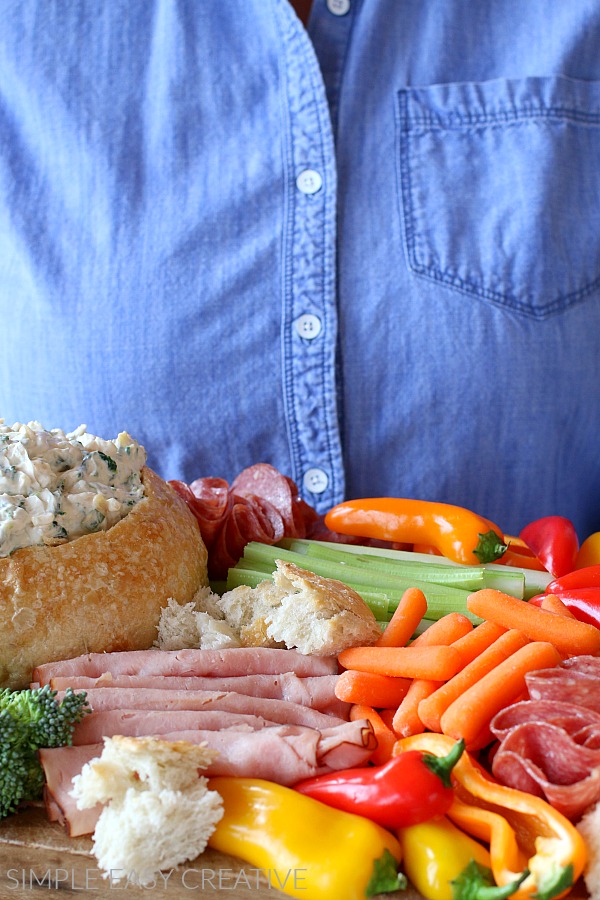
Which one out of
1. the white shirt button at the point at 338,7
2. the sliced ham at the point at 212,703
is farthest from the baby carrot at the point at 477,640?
the white shirt button at the point at 338,7

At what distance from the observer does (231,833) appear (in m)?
1.50

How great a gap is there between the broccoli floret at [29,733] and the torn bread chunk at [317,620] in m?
0.49

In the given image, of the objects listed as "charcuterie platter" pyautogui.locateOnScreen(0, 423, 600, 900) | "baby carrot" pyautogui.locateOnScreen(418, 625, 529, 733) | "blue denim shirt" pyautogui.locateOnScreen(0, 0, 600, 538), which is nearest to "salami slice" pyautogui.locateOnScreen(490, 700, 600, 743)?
"charcuterie platter" pyautogui.locateOnScreen(0, 423, 600, 900)

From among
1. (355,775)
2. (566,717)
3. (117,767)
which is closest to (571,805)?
(566,717)

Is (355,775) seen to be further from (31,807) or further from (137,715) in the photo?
(31,807)

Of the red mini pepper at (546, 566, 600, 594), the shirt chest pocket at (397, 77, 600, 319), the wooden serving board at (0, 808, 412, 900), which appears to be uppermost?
the shirt chest pocket at (397, 77, 600, 319)

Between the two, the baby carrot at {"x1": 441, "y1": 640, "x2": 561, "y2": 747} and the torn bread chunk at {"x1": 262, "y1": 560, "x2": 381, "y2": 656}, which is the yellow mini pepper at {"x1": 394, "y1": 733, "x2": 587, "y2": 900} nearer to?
the baby carrot at {"x1": 441, "y1": 640, "x2": 561, "y2": 747}

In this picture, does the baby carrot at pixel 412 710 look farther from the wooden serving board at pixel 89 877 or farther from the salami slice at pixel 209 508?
the salami slice at pixel 209 508

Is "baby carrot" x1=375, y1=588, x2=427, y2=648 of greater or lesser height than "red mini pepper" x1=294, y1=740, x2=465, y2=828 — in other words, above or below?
above

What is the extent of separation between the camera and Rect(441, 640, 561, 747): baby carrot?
1.66m

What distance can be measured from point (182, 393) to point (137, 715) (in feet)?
4.98

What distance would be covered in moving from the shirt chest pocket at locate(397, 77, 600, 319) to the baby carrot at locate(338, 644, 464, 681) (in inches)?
62.2

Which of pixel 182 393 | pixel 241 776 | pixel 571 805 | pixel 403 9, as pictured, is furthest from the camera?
pixel 403 9

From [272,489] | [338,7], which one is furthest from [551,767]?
[338,7]
